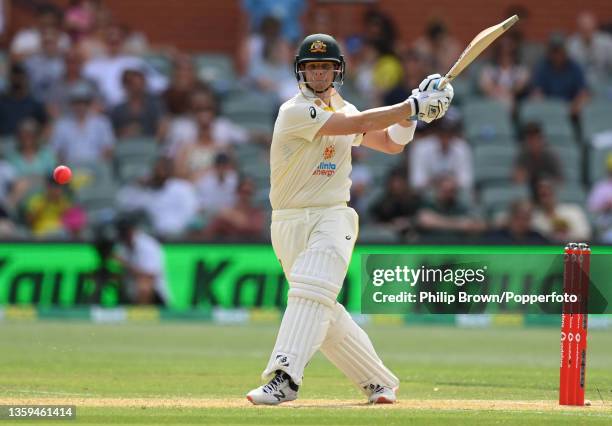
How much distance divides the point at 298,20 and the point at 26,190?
404cm

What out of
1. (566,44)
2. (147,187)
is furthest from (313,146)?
(566,44)

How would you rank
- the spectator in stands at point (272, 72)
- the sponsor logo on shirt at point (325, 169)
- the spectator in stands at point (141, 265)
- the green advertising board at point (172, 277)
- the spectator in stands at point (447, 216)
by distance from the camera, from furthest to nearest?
the spectator in stands at point (272, 72) → the spectator in stands at point (447, 216) → the green advertising board at point (172, 277) → the spectator in stands at point (141, 265) → the sponsor logo on shirt at point (325, 169)

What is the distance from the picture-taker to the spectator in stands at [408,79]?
1602 centimetres

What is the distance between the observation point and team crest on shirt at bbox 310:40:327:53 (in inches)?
292

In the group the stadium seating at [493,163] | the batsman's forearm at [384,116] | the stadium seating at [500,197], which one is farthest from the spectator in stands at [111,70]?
the batsman's forearm at [384,116]

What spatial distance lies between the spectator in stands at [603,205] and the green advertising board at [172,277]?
2.12ft

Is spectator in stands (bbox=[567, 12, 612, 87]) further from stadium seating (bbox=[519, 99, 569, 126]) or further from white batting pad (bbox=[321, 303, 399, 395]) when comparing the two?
white batting pad (bbox=[321, 303, 399, 395])

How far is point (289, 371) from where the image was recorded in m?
7.07

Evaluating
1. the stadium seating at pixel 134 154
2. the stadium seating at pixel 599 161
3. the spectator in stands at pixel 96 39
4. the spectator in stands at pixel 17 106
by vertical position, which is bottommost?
the stadium seating at pixel 134 154

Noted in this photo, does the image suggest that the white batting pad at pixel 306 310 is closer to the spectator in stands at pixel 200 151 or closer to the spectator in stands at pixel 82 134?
the spectator in stands at pixel 200 151

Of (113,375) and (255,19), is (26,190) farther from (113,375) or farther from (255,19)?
(113,375)

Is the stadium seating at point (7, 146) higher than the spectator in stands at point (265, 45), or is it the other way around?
the spectator in stands at point (265, 45)

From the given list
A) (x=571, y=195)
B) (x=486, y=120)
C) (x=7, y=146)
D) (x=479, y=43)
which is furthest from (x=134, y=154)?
(x=479, y=43)

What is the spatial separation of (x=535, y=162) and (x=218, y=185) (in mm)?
3475
